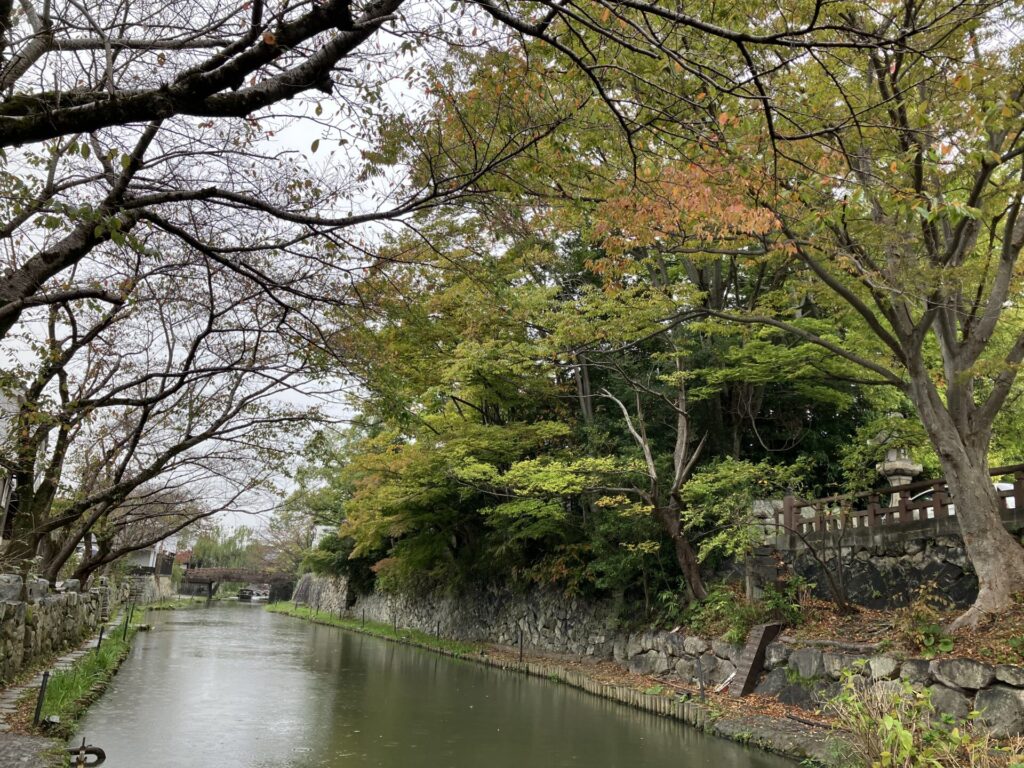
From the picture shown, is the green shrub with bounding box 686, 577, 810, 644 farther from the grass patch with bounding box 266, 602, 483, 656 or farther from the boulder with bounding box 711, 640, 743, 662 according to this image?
the grass patch with bounding box 266, 602, 483, 656

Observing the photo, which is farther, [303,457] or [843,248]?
[303,457]

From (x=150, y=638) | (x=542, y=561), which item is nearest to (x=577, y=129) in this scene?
(x=542, y=561)

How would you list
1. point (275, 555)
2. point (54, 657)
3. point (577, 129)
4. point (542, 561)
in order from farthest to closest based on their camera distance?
point (275, 555)
point (542, 561)
point (54, 657)
point (577, 129)

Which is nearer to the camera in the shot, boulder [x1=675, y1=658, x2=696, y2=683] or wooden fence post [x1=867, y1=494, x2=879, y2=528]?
wooden fence post [x1=867, y1=494, x2=879, y2=528]

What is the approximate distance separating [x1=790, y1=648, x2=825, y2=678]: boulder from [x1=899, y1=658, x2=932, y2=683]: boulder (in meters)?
1.44

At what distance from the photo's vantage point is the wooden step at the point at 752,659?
10578mm

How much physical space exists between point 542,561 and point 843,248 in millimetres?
11584

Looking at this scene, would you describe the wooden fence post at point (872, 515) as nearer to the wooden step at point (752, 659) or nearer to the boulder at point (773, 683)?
the wooden step at point (752, 659)

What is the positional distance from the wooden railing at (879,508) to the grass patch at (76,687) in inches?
398

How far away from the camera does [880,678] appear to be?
8.47 m

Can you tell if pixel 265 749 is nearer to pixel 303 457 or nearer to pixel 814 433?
pixel 303 457

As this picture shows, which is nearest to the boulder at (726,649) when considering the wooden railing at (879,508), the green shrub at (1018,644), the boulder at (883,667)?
the wooden railing at (879,508)

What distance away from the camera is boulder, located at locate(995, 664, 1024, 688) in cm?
713

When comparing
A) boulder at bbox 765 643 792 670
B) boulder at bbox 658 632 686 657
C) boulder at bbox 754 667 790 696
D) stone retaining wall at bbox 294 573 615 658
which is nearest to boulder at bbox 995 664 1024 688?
boulder at bbox 754 667 790 696
